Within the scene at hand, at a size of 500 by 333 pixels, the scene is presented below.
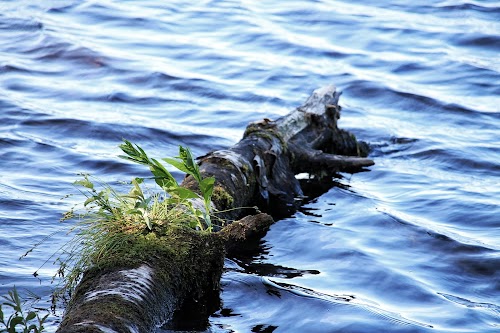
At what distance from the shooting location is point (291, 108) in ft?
39.8

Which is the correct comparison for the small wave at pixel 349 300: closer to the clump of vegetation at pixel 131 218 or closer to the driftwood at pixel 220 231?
the driftwood at pixel 220 231

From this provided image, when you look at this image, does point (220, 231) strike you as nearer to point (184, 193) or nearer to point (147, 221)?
point (184, 193)

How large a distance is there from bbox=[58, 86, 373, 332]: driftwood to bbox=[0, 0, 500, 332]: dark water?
30 cm

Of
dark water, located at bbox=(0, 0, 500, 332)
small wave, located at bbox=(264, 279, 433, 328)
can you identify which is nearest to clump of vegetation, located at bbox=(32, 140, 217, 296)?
dark water, located at bbox=(0, 0, 500, 332)

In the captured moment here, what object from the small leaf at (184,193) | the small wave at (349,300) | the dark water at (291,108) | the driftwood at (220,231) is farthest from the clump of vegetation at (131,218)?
the small wave at (349,300)

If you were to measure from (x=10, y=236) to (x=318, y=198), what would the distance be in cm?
335

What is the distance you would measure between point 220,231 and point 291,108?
637 centimetres

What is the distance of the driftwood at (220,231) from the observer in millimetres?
4828

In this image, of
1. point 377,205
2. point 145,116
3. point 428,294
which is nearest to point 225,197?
point 428,294

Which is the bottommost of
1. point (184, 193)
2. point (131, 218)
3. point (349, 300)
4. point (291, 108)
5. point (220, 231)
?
point (349, 300)

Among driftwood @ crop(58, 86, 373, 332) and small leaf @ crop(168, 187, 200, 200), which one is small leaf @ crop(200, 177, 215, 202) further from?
driftwood @ crop(58, 86, 373, 332)

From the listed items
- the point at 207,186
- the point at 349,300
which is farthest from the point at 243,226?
the point at 349,300

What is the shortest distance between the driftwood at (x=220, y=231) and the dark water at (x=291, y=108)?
0.30 m

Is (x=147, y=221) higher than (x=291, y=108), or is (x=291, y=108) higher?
(x=147, y=221)
